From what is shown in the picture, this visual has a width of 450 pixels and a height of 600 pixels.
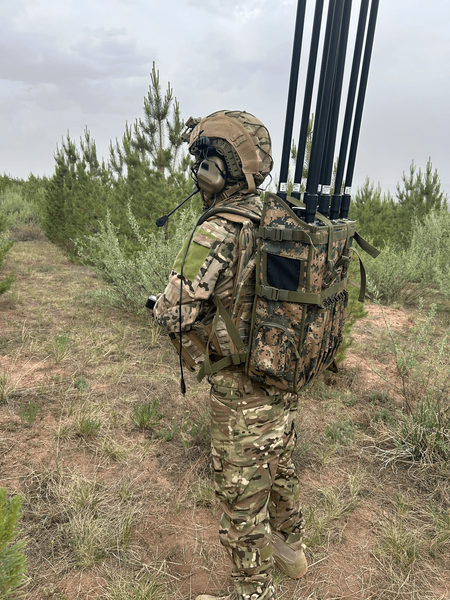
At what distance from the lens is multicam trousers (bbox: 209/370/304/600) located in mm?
1709

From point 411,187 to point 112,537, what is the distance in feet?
53.9

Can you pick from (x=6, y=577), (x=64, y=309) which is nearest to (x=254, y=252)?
(x=6, y=577)

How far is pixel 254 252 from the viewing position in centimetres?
166

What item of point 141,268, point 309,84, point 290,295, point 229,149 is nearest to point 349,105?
point 309,84

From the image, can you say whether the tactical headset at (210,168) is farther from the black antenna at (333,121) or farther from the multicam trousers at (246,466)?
the multicam trousers at (246,466)

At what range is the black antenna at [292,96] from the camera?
1489 millimetres

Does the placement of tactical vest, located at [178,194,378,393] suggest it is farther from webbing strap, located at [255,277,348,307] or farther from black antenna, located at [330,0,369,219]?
black antenna, located at [330,0,369,219]

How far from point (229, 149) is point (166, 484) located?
7.10 feet

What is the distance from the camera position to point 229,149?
171cm

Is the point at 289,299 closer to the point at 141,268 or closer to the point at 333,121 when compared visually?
the point at 333,121

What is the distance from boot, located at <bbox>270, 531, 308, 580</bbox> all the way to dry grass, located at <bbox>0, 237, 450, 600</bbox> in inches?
2.0

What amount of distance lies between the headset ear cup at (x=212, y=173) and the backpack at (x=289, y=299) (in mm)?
199

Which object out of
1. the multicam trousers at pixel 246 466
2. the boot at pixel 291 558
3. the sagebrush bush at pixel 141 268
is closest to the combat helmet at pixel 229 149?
the multicam trousers at pixel 246 466

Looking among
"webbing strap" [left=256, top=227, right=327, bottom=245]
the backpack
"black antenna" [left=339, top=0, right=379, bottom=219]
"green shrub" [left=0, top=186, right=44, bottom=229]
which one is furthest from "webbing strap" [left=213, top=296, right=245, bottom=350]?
"green shrub" [left=0, top=186, right=44, bottom=229]
